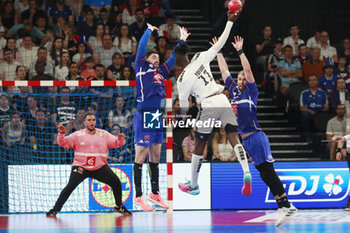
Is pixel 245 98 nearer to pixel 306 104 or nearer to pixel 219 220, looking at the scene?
pixel 219 220

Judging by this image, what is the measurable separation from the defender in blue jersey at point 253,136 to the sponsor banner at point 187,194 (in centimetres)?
323

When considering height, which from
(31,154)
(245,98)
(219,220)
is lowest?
(219,220)

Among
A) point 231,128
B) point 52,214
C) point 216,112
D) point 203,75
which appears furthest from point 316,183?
point 52,214

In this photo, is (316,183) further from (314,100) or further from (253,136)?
(253,136)

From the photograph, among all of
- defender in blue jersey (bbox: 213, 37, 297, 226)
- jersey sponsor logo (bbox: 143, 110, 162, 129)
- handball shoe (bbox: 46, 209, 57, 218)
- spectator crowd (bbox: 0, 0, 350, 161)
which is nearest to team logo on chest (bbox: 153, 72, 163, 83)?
jersey sponsor logo (bbox: 143, 110, 162, 129)

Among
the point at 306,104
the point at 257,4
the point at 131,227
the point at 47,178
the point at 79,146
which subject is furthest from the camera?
the point at 257,4

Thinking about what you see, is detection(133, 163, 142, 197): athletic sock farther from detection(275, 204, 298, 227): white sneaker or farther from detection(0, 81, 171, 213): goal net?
detection(275, 204, 298, 227): white sneaker

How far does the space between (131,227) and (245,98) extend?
2.67 meters

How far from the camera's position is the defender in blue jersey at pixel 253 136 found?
10.2 meters

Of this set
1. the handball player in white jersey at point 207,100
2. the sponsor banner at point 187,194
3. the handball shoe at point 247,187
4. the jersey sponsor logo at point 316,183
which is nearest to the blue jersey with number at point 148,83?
the handball player in white jersey at point 207,100

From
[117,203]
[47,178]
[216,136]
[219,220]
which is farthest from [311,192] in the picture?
[47,178]

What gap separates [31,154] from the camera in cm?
1355

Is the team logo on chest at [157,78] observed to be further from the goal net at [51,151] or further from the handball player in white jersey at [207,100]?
the goal net at [51,151]

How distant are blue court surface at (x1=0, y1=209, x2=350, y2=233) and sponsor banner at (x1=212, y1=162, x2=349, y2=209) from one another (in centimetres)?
75
